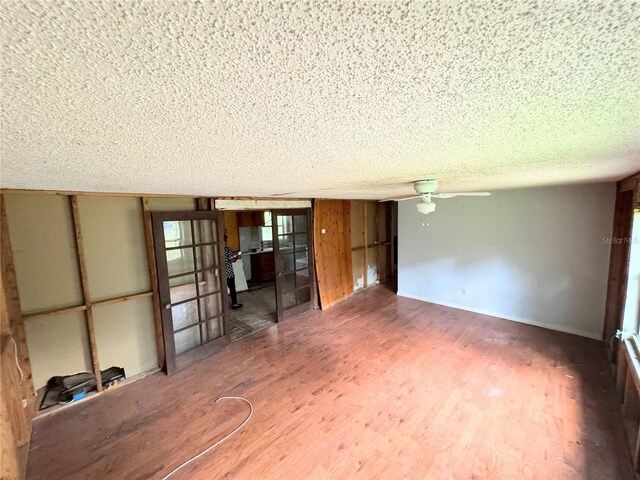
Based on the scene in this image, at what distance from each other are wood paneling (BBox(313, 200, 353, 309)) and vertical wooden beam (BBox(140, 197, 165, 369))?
8.85 feet

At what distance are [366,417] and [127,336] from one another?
272 cm

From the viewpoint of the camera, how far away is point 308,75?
562 millimetres

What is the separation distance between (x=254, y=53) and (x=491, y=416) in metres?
3.28

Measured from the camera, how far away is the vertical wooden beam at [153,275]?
314 cm

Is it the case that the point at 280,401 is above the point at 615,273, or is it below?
below

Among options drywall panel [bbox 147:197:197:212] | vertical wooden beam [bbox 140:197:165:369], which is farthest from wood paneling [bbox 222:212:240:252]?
vertical wooden beam [bbox 140:197:165:369]

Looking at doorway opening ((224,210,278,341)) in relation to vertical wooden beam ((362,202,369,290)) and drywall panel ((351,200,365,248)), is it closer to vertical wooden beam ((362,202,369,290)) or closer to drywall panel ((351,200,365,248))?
drywall panel ((351,200,365,248))

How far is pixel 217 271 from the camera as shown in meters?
3.83

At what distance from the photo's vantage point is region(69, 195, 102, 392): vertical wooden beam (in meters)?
2.74

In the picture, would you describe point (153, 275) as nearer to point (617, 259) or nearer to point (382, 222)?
point (382, 222)

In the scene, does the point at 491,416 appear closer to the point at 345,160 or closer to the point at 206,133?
the point at 345,160

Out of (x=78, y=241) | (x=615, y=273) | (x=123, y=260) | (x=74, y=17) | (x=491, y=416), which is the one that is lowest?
(x=491, y=416)

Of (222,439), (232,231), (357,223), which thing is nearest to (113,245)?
(222,439)

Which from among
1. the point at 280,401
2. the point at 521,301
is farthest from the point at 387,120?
the point at 521,301
